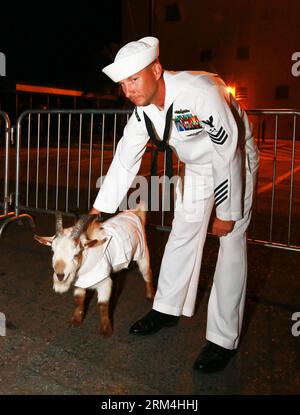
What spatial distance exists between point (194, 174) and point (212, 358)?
122 cm

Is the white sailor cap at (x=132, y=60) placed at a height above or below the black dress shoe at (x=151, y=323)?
above

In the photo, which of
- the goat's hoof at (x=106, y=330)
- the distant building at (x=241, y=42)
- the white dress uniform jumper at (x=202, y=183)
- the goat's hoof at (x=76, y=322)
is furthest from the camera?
the distant building at (x=241, y=42)

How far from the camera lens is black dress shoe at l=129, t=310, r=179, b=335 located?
357 centimetres

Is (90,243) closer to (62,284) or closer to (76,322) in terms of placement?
(62,284)

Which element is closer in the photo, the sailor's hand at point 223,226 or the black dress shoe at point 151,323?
the sailor's hand at point 223,226

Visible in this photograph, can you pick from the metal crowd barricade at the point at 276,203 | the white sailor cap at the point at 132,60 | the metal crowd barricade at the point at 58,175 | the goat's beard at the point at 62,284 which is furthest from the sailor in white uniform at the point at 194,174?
the metal crowd barricade at the point at 276,203

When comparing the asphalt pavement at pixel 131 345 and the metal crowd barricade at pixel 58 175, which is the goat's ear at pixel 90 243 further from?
the asphalt pavement at pixel 131 345

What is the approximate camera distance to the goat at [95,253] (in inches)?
122

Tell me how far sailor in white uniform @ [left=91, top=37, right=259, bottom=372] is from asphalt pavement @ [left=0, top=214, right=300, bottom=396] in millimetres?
179

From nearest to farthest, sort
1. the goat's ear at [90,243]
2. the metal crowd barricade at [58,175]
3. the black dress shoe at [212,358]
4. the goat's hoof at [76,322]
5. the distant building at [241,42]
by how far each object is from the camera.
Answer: the black dress shoe at [212,358] < the goat's ear at [90,243] < the goat's hoof at [76,322] < the metal crowd barricade at [58,175] < the distant building at [241,42]

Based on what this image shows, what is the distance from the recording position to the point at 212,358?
122 inches

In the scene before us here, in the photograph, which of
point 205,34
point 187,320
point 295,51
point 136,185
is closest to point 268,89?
point 295,51

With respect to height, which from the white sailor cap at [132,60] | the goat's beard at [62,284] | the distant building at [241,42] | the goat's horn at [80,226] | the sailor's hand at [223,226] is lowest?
the goat's beard at [62,284]

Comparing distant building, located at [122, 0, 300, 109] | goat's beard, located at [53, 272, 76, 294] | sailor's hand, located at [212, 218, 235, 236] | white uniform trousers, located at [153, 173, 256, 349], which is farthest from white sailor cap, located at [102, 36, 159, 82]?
distant building, located at [122, 0, 300, 109]
